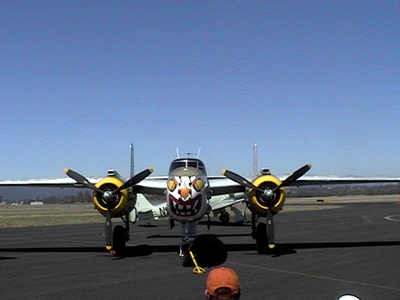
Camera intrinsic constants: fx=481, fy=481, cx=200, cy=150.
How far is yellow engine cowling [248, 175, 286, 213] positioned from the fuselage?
242 centimetres

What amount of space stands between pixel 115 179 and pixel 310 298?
9.94m

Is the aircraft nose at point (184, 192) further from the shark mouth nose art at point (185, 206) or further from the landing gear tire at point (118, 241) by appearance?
Result: the landing gear tire at point (118, 241)

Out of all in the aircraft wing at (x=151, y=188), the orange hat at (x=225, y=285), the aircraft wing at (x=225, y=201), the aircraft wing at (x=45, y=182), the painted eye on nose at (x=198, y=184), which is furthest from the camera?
the aircraft wing at (x=225, y=201)

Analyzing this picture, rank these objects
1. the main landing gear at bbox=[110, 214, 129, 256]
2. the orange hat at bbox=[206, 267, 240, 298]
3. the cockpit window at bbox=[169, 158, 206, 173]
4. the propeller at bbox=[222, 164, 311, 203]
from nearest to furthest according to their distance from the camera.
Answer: the orange hat at bbox=[206, 267, 240, 298], the cockpit window at bbox=[169, 158, 206, 173], the propeller at bbox=[222, 164, 311, 203], the main landing gear at bbox=[110, 214, 129, 256]

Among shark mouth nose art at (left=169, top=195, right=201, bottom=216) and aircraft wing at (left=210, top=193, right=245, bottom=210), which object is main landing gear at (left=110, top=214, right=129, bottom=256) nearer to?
shark mouth nose art at (left=169, top=195, right=201, bottom=216)

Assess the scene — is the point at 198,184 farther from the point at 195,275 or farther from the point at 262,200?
the point at 195,275

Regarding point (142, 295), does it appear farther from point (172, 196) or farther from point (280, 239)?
point (280, 239)

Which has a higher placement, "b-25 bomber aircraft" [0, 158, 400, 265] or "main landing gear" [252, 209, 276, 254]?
"b-25 bomber aircraft" [0, 158, 400, 265]

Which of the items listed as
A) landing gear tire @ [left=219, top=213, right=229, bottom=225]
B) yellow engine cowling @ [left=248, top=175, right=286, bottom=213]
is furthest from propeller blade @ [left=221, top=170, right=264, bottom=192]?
landing gear tire @ [left=219, top=213, right=229, bottom=225]

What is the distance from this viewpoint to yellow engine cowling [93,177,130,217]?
17.6m

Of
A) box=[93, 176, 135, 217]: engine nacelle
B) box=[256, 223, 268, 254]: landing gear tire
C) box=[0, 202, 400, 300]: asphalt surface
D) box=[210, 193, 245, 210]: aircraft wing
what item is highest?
box=[93, 176, 135, 217]: engine nacelle

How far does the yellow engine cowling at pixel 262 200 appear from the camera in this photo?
17.7 m

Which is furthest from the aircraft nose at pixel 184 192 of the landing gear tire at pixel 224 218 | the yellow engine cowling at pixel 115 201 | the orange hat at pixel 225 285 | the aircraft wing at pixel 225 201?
the landing gear tire at pixel 224 218

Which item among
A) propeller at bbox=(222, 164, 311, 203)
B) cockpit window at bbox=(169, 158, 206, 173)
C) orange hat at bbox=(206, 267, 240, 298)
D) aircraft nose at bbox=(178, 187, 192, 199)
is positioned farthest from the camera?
propeller at bbox=(222, 164, 311, 203)
